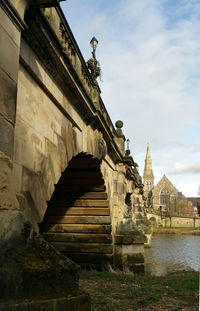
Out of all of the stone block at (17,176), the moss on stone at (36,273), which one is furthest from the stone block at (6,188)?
the stone block at (17,176)

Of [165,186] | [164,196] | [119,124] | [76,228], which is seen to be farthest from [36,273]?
[165,186]

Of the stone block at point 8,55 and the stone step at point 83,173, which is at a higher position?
the stone block at point 8,55

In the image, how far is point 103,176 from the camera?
36.1 ft

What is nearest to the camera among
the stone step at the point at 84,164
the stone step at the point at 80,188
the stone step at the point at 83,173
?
the stone step at the point at 84,164

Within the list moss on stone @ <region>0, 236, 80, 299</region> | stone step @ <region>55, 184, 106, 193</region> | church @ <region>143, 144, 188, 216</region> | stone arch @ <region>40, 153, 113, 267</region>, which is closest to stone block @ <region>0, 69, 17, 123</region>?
moss on stone @ <region>0, 236, 80, 299</region>

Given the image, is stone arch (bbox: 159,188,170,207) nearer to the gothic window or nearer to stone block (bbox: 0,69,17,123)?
the gothic window

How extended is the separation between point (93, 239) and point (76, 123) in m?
6.30

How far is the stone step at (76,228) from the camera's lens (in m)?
12.0

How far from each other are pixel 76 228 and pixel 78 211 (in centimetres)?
65

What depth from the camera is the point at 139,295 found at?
6137 mm

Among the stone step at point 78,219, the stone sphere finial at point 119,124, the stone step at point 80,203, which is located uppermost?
the stone sphere finial at point 119,124

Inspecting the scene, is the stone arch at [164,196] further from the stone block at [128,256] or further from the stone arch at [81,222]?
the stone arch at [81,222]

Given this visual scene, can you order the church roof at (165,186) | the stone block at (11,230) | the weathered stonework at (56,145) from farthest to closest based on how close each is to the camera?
the church roof at (165,186) → the weathered stonework at (56,145) → the stone block at (11,230)

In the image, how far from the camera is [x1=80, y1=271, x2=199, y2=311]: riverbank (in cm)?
519
